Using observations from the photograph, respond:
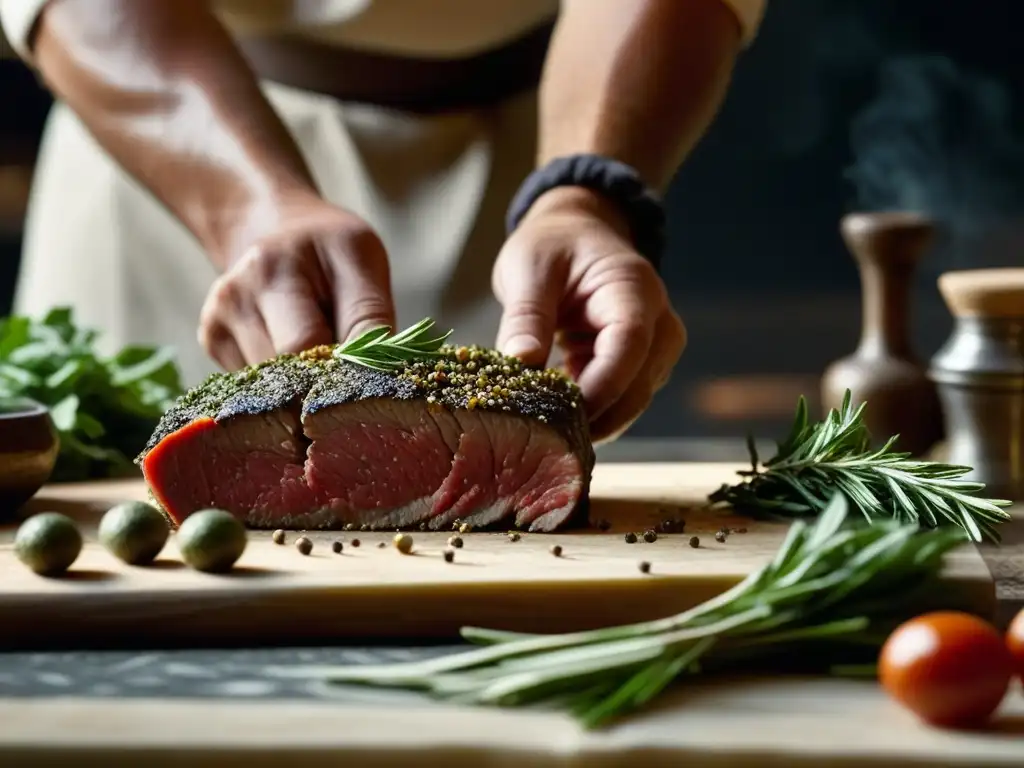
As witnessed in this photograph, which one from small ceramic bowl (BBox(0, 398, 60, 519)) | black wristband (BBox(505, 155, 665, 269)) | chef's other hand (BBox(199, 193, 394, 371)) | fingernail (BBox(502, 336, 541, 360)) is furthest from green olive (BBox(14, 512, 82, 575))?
black wristband (BBox(505, 155, 665, 269))

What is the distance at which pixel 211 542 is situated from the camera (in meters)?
1.47

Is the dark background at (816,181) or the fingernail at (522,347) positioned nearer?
the fingernail at (522,347)

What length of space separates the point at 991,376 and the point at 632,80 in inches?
41.2

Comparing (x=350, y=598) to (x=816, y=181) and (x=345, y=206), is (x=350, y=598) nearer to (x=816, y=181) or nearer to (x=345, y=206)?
(x=345, y=206)

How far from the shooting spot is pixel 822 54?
4852mm

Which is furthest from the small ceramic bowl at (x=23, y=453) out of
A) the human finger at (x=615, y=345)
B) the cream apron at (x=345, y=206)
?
the cream apron at (x=345, y=206)

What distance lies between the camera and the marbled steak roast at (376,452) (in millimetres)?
1790

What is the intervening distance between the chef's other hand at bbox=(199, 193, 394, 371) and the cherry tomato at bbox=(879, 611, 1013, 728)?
1.20 meters

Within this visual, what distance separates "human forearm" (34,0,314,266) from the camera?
247 cm

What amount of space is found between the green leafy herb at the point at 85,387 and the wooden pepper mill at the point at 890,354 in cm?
157

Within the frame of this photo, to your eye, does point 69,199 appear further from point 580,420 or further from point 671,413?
point 671,413

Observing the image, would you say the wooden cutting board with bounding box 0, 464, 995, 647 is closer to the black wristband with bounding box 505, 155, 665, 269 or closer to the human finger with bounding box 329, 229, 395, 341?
the human finger with bounding box 329, 229, 395, 341

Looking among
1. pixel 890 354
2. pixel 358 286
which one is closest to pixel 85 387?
pixel 358 286

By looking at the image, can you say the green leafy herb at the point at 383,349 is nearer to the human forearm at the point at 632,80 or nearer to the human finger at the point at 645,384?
the human finger at the point at 645,384
